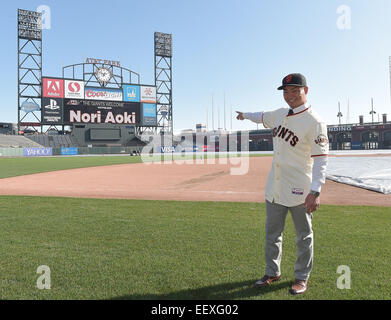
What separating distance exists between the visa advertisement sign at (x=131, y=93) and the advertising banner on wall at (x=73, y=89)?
8144 millimetres

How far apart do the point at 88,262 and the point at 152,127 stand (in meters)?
64.0

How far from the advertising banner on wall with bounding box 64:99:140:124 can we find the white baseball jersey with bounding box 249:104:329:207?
5735 cm

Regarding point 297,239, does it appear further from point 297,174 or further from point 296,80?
point 296,80

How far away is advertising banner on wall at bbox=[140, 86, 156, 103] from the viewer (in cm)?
6256

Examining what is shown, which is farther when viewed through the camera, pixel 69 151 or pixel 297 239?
pixel 69 151

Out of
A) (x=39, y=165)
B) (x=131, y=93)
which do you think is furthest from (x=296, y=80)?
(x=131, y=93)

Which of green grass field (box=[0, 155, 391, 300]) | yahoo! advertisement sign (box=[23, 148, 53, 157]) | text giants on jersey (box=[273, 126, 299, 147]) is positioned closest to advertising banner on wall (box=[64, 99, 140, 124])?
yahoo! advertisement sign (box=[23, 148, 53, 157])

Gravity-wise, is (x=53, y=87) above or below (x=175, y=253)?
above

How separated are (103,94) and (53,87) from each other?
337 inches

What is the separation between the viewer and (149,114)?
6366 centimetres

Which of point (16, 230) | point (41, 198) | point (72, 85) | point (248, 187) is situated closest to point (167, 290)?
point (16, 230)
